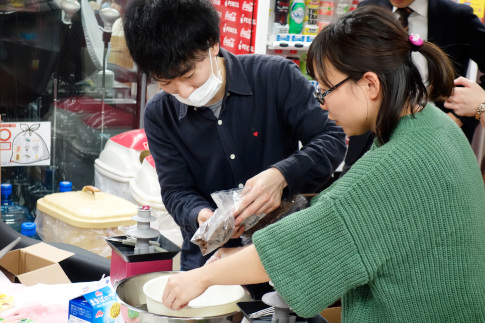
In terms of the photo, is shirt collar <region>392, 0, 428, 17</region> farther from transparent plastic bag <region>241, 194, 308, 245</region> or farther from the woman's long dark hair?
the woman's long dark hair

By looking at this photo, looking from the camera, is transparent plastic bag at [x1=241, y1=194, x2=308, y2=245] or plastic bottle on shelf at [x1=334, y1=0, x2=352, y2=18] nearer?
transparent plastic bag at [x1=241, y1=194, x2=308, y2=245]

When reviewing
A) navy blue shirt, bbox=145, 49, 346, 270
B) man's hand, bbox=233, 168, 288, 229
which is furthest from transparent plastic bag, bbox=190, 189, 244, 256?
navy blue shirt, bbox=145, 49, 346, 270

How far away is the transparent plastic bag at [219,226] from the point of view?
5.19 ft

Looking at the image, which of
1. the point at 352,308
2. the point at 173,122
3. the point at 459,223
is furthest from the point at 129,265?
the point at 459,223

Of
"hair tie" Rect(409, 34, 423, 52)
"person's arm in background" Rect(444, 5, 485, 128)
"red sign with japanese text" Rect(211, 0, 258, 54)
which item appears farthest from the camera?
"red sign with japanese text" Rect(211, 0, 258, 54)

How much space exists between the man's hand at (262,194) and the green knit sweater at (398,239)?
38 centimetres

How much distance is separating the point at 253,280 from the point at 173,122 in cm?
81

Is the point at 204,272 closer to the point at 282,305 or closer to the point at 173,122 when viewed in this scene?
the point at 282,305

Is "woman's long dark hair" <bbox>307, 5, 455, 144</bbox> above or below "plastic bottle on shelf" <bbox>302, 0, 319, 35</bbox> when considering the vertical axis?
above

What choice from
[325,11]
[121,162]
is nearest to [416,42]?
[121,162]

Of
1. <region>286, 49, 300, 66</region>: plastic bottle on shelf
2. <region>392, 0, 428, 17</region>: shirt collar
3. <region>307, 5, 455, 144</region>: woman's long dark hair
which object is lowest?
<region>286, 49, 300, 66</region>: plastic bottle on shelf

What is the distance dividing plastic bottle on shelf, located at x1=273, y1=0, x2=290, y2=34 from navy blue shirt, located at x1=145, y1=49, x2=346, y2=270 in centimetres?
263

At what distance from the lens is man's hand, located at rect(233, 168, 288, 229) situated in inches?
62.9

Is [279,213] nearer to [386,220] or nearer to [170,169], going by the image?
[170,169]
